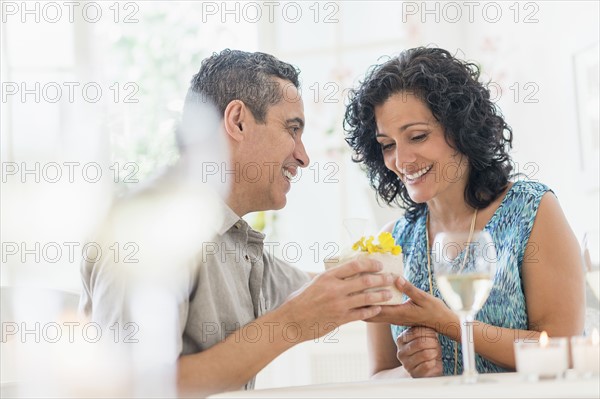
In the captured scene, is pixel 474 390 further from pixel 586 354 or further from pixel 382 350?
pixel 382 350

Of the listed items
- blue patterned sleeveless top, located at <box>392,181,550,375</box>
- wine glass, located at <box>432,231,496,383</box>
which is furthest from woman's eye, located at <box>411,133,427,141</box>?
wine glass, located at <box>432,231,496,383</box>

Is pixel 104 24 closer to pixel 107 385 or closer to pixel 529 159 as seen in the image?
pixel 529 159

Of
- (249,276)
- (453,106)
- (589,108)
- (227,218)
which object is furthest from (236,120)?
(589,108)

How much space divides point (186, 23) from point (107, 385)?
10.0ft

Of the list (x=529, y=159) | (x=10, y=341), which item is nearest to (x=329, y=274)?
(x=10, y=341)

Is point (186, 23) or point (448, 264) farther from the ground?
point (186, 23)

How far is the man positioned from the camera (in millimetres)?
1538

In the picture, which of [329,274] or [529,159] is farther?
[529,159]

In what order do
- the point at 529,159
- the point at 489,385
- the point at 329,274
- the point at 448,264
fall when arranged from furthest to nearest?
the point at 529,159 → the point at 329,274 → the point at 448,264 → the point at 489,385

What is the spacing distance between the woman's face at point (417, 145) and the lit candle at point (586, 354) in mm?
860

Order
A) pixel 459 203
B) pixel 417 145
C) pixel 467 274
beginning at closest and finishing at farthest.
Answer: pixel 467 274, pixel 417 145, pixel 459 203

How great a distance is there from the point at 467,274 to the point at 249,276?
71 cm

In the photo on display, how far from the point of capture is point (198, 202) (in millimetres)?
1821

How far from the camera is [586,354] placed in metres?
1.23
